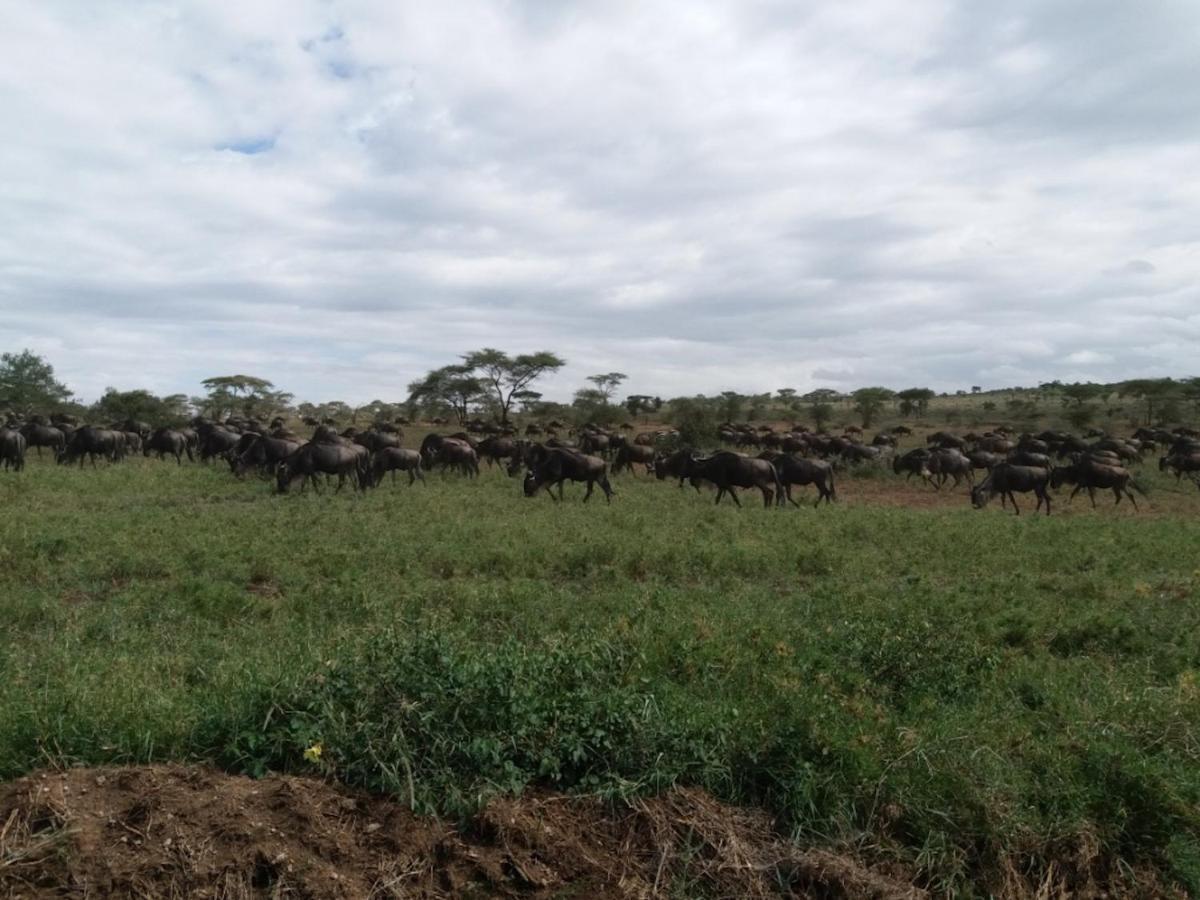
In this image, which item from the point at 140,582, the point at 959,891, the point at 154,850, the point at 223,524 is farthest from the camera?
the point at 223,524

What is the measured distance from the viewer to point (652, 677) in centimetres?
640

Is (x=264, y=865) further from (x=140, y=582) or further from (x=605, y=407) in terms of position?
(x=605, y=407)

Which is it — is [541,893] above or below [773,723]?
below

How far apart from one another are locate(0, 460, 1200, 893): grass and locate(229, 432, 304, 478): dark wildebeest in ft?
35.3

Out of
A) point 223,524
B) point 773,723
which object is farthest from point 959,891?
point 223,524

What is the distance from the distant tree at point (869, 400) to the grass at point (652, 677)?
56.9 metres

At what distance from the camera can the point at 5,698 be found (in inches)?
207

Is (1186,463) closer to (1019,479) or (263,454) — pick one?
(1019,479)

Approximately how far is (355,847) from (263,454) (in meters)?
22.0

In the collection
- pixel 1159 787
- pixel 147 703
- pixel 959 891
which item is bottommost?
pixel 959 891

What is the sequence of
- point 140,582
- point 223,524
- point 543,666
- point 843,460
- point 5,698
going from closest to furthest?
1. point 5,698
2. point 543,666
3. point 140,582
4. point 223,524
5. point 843,460

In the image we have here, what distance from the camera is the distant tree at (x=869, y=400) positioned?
6869 cm

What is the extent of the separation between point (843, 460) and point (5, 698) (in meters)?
33.4

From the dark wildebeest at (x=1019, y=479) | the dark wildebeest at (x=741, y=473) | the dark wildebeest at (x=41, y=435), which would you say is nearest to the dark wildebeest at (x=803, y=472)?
the dark wildebeest at (x=741, y=473)
